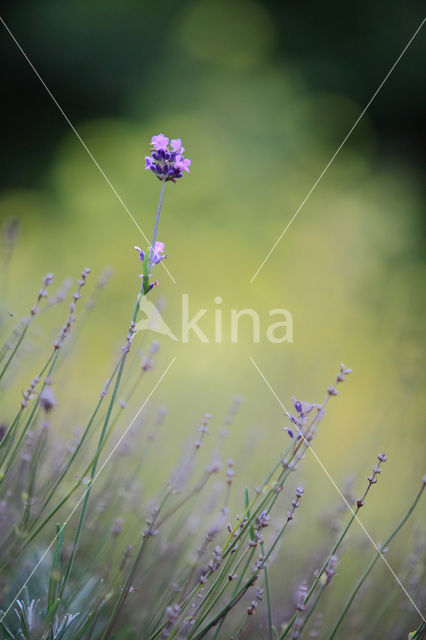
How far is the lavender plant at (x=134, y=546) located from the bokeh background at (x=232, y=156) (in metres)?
1.53

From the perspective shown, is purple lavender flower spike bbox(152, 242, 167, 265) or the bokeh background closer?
purple lavender flower spike bbox(152, 242, 167, 265)

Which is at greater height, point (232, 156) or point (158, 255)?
point (232, 156)

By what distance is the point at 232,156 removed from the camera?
3.16 m

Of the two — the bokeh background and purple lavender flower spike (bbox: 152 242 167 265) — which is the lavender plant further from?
the bokeh background

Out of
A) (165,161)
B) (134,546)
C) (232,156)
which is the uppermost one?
(232,156)

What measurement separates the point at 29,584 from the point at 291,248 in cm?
240

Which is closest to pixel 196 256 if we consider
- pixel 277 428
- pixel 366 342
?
pixel 366 342

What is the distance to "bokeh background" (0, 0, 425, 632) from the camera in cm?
284

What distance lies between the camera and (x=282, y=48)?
323cm

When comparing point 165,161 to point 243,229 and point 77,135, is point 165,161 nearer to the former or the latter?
point 243,229

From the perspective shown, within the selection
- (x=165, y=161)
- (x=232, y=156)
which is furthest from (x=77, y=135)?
(x=165, y=161)

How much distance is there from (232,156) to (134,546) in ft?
8.38

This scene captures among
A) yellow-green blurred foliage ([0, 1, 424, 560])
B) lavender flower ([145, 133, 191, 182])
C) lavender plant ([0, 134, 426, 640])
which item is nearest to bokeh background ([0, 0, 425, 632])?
yellow-green blurred foliage ([0, 1, 424, 560])

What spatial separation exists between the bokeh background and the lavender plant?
153cm
